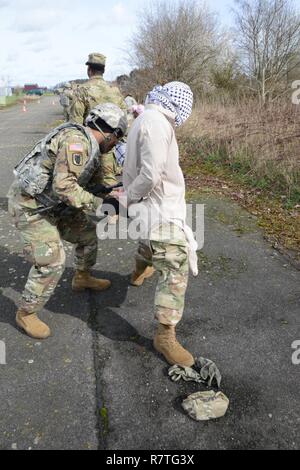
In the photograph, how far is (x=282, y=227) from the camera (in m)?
4.91

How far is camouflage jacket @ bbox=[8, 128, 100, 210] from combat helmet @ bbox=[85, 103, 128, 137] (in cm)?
18

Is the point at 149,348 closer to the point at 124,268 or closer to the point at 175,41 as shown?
the point at 124,268

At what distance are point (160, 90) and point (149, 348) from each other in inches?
71.6

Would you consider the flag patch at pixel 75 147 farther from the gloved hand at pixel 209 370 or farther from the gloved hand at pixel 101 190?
the gloved hand at pixel 209 370

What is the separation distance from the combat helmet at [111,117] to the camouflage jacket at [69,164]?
0.18 meters

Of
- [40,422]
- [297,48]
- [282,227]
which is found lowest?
[40,422]

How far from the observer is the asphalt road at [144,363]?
Result: 2.10 metres

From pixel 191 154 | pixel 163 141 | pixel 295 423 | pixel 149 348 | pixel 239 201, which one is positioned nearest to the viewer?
pixel 295 423

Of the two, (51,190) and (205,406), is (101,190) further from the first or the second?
(205,406)

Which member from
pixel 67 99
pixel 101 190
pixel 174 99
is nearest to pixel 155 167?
pixel 174 99

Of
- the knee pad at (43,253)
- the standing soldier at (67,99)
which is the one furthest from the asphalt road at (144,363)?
the standing soldier at (67,99)

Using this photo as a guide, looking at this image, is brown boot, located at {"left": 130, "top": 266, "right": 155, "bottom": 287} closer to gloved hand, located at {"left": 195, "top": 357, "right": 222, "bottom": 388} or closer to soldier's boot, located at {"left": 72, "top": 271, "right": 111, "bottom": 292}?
soldier's boot, located at {"left": 72, "top": 271, "right": 111, "bottom": 292}

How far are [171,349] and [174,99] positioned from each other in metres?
1.67

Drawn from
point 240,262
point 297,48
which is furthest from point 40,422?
point 297,48
